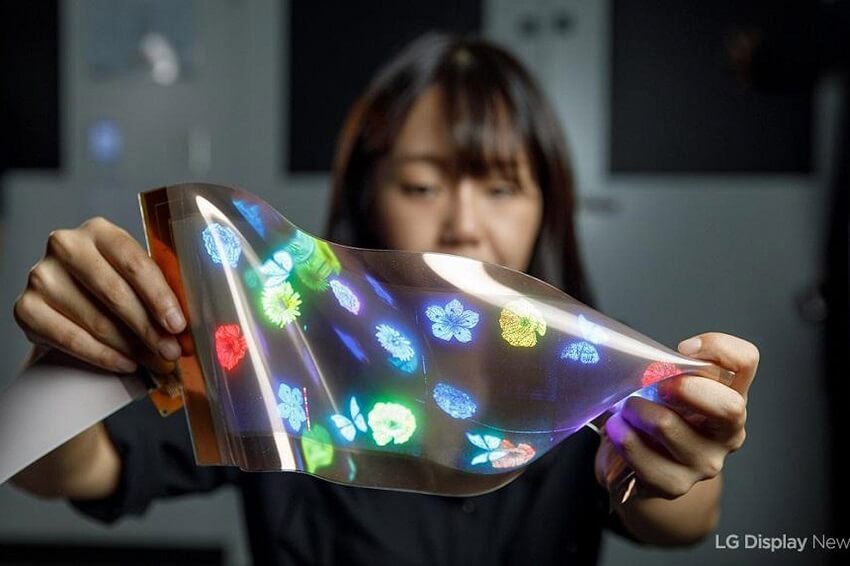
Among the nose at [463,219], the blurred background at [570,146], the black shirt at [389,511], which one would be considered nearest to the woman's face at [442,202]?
the nose at [463,219]

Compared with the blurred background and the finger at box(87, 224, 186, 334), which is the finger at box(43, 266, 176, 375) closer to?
the finger at box(87, 224, 186, 334)

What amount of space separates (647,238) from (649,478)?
97cm

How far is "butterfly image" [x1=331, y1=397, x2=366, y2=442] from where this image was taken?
305 millimetres

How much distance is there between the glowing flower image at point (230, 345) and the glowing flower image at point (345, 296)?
4 cm

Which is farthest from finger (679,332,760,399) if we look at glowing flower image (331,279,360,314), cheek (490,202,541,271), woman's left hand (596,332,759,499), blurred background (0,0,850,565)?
blurred background (0,0,850,565)

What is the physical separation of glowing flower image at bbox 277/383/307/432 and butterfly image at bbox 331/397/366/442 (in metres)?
0.01

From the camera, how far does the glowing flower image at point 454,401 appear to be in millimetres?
291

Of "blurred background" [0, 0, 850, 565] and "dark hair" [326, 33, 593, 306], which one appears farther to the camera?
"blurred background" [0, 0, 850, 565]

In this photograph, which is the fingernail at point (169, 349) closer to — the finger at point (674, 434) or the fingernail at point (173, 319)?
the fingernail at point (173, 319)

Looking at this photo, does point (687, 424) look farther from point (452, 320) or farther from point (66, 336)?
point (66, 336)

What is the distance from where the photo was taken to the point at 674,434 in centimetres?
28

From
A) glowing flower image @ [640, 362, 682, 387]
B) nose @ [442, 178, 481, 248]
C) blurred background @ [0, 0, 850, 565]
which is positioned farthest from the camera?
blurred background @ [0, 0, 850, 565]

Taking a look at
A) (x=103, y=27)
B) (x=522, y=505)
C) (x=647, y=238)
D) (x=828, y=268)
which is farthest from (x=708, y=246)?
(x=103, y=27)

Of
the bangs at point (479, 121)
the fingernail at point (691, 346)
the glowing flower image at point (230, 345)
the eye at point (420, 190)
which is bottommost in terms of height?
the glowing flower image at point (230, 345)
